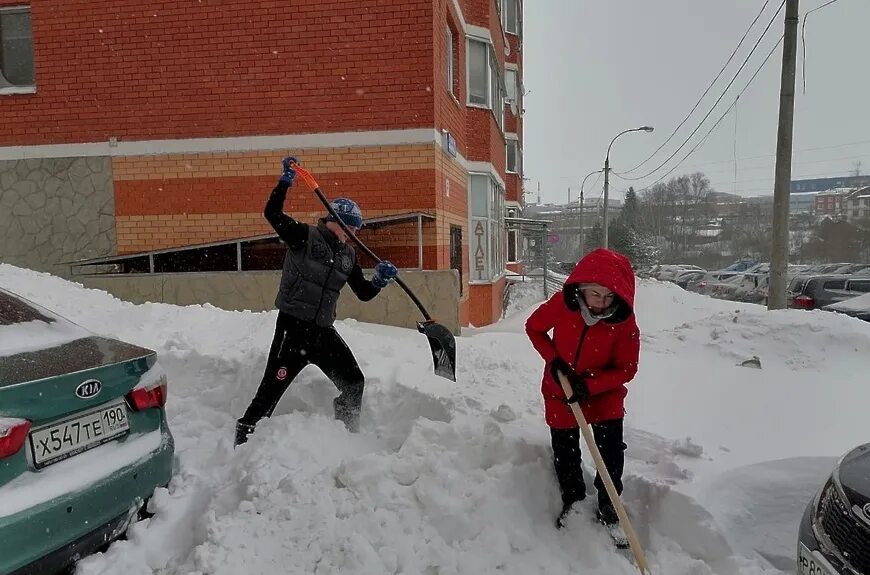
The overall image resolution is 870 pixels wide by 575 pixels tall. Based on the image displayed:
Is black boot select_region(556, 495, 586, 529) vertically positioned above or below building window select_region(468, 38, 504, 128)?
below

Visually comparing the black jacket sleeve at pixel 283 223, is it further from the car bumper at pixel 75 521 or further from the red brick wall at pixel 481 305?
the red brick wall at pixel 481 305

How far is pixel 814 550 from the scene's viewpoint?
6.95 ft

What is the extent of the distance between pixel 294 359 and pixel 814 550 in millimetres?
2731

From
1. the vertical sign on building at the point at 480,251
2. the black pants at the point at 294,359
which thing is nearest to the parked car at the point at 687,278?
the vertical sign on building at the point at 480,251

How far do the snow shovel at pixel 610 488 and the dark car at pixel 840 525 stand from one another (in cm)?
61

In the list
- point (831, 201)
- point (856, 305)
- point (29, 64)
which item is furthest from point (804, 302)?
point (831, 201)

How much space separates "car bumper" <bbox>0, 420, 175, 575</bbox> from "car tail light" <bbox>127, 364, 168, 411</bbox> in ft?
0.71

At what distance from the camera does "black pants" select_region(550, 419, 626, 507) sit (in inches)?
114

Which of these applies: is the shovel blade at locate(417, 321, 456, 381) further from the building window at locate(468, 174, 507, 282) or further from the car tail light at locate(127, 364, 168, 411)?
the building window at locate(468, 174, 507, 282)

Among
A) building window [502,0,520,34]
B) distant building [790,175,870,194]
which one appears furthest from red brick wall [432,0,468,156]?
distant building [790,175,870,194]

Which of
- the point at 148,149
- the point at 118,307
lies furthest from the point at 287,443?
the point at 148,149

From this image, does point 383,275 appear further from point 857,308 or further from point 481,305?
point 857,308

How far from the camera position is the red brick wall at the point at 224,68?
803 cm

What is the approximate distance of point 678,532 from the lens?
9.18 feet
